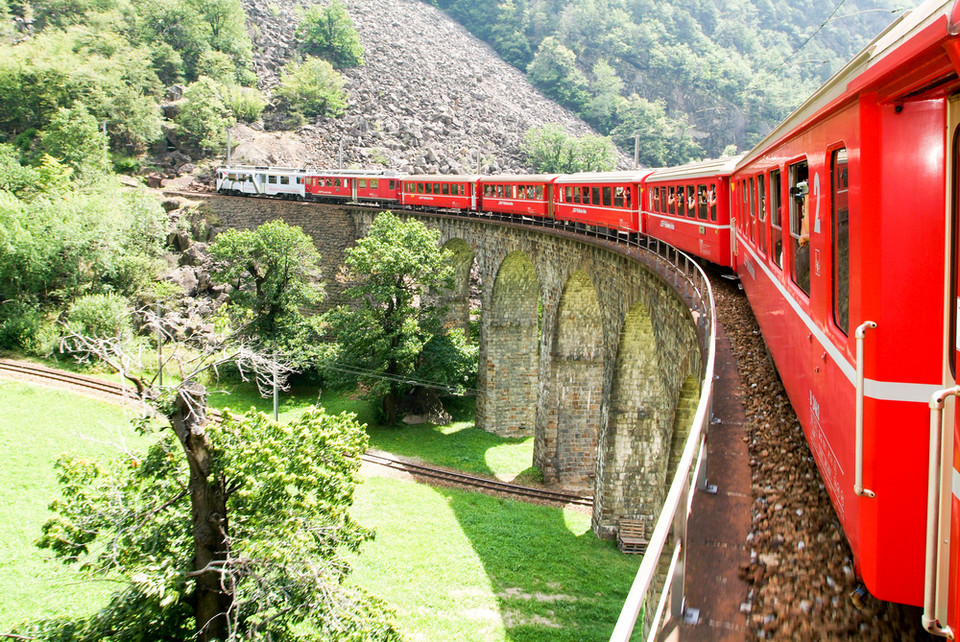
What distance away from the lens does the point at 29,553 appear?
16.0 m

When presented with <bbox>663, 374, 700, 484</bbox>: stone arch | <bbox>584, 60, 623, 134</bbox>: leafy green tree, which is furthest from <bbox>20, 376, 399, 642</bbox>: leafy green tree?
<bbox>584, 60, 623, 134</bbox>: leafy green tree

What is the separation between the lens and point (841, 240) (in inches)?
153

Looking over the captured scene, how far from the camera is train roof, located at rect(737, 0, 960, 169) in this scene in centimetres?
257

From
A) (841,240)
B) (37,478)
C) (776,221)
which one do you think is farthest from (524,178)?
(841,240)

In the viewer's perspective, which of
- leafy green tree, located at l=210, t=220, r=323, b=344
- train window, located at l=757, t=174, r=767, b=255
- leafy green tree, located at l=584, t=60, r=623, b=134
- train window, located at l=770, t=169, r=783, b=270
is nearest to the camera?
train window, located at l=770, t=169, r=783, b=270

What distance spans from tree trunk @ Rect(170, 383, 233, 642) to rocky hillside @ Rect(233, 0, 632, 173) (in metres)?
48.5

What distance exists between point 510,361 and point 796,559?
24.7m

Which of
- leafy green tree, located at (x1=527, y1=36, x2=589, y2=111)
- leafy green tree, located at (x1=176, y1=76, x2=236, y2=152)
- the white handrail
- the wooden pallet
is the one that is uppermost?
leafy green tree, located at (x1=527, y1=36, x2=589, y2=111)

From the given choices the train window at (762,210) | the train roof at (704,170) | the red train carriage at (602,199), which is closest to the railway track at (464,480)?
the red train carriage at (602,199)

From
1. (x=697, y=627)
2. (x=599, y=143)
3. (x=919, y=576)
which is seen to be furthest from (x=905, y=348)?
(x=599, y=143)

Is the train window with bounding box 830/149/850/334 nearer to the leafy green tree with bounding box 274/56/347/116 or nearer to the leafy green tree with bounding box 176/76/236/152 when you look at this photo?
the leafy green tree with bounding box 176/76/236/152

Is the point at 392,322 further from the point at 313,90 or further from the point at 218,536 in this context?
the point at 313,90

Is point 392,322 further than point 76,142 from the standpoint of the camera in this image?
A: No

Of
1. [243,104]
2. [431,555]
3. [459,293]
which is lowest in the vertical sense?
[431,555]
